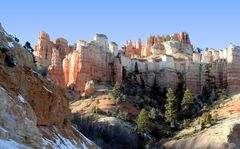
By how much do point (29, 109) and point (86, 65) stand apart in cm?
7692

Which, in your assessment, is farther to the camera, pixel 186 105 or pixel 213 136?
pixel 186 105

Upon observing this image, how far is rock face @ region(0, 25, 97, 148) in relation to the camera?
→ 87.5ft

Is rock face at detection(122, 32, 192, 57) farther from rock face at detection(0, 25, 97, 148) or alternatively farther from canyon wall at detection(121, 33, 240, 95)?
rock face at detection(0, 25, 97, 148)

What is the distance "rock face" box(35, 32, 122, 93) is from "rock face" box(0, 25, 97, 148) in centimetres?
6373

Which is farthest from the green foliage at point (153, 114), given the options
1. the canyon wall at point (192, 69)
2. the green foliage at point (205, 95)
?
the canyon wall at point (192, 69)

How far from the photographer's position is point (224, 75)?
11444 cm

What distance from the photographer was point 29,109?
29812mm

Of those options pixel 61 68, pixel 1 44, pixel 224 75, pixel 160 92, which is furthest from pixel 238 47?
pixel 1 44

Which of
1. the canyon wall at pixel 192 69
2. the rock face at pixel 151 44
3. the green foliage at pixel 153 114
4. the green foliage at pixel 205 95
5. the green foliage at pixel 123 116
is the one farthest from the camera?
the rock face at pixel 151 44

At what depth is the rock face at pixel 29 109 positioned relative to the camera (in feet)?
87.5

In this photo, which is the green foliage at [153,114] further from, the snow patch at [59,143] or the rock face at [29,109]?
the snow patch at [59,143]

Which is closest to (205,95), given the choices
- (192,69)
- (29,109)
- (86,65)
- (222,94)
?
(222,94)

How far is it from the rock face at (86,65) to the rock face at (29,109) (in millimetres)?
63731

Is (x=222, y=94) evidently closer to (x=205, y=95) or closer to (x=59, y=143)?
(x=205, y=95)
